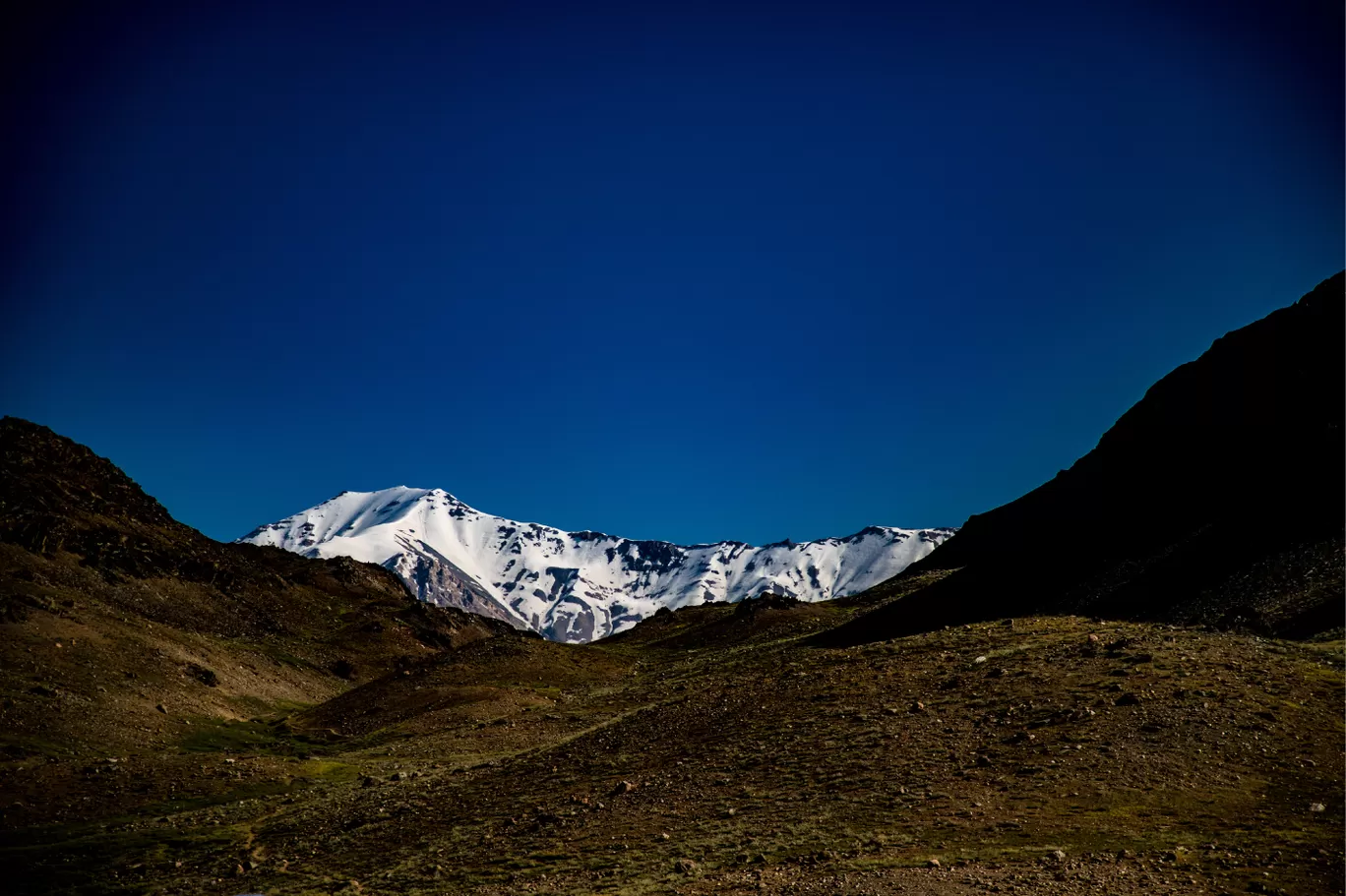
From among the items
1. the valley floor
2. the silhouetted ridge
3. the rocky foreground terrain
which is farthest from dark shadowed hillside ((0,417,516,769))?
the valley floor

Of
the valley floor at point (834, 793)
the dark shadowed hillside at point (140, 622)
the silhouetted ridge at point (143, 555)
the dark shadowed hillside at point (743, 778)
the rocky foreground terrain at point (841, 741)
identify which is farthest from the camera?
the silhouetted ridge at point (143, 555)

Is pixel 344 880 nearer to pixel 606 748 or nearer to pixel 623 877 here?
pixel 623 877

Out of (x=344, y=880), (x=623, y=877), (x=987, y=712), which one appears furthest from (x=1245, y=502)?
(x=344, y=880)

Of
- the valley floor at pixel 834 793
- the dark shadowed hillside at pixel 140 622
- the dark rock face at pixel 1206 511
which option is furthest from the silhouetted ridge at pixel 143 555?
the dark rock face at pixel 1206 511

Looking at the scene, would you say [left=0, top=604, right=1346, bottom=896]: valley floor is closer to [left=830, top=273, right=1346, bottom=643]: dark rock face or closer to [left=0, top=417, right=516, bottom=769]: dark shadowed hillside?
[left=830, top=273, right=1346, bottom=643]: dark rock face

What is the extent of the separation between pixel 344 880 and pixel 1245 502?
204ft

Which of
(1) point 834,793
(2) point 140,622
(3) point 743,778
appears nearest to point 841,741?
(3) point 743,778

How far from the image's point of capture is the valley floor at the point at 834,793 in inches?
1000

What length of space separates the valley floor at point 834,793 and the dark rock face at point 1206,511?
783cm

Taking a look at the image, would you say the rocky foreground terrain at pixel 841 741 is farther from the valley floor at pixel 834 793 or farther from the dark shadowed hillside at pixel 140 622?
the dark shadowed hillside at pixel 140 622

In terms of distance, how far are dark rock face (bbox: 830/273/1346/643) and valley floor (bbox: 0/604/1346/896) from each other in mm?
7829

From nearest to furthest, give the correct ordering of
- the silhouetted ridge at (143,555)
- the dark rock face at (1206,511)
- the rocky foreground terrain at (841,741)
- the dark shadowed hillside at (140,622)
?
1. the rocky foreground terrain at (841,741)
2. the dark rock face at (1206,511)
3. the dark shadowed hillside at (140,622)
4. the silhouetted ridge at (143,555)

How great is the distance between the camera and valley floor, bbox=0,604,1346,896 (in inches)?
1000

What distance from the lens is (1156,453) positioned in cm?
8344
